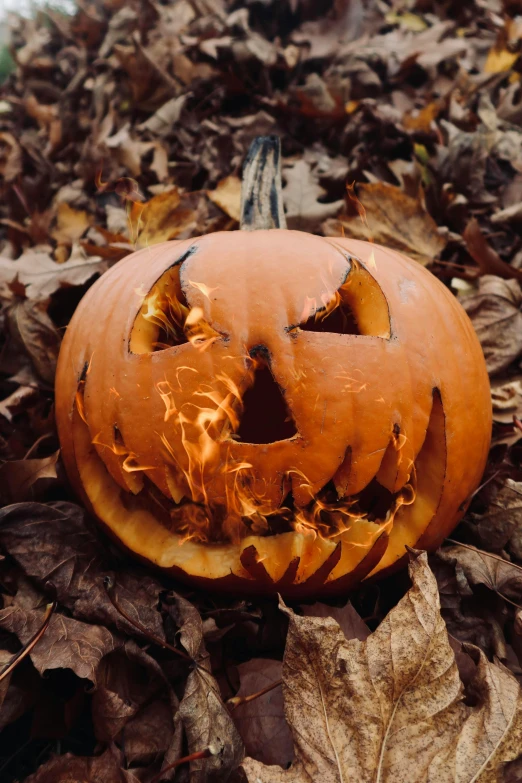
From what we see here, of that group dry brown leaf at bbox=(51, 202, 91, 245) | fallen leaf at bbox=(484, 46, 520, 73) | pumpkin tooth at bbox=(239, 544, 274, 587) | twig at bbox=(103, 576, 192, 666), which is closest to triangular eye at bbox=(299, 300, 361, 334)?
pumpkin tooth at bbox=(239, 544, 274, 587)

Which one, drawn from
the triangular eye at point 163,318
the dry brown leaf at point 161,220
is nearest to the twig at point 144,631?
the triangular eye at point 163,318

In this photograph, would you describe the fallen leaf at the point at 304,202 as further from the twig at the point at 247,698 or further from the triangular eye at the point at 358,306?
the twig at the point at 247,698

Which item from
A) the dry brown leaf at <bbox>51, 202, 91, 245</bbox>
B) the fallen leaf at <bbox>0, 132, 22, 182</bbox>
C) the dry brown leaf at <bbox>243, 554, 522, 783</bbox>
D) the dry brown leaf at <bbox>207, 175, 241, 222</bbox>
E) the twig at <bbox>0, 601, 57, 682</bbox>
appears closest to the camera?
the dry brown leaf at <bbox>243, 554, 522, 783</bbox>

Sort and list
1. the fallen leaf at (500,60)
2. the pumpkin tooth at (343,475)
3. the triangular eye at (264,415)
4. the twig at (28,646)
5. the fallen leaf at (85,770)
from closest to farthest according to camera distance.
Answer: the fallen leaf at (85,770) → the twig at (28,646) → the pumpkin tooth at (343,475) → the triangular eye at (264,415) → the fallen leaf at (500,60)

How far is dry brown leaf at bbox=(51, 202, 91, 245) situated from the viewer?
10.1ft

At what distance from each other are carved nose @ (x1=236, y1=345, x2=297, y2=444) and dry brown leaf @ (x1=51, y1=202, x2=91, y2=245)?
6.66 feet

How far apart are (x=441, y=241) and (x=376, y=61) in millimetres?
1864

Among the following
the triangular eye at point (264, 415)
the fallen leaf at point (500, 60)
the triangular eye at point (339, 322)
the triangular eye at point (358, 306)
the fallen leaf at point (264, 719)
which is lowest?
the fallen leaf at point (264, 719)

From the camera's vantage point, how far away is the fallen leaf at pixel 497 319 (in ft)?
7.19

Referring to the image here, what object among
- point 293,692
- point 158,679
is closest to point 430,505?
point 293,692

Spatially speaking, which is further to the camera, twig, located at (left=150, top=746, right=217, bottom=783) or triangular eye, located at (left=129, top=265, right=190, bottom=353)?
triangular eye, located at (left=129, top=265, right=190, bottom=353)

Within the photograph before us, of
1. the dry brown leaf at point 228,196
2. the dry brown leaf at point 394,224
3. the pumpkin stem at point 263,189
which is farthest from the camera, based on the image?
the dry brown leaf at point 228,196

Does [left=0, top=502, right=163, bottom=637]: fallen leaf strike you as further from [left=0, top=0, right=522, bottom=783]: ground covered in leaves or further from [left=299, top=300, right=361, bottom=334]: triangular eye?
[left=299, top=300, right=361, bottom=334]: triangular eye

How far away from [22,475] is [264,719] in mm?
1061
